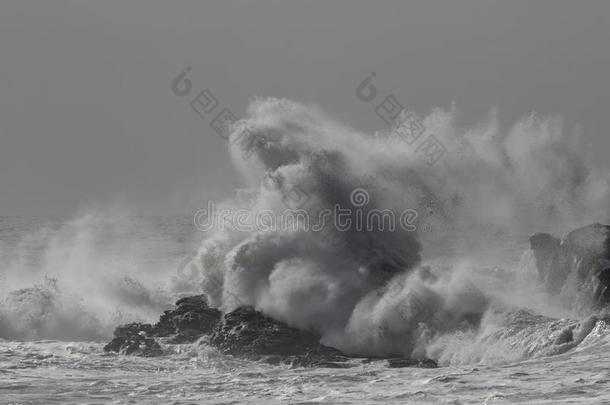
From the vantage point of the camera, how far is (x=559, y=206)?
33.7 m

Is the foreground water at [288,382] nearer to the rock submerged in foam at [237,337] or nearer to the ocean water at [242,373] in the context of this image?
the ocean water at [242,373]

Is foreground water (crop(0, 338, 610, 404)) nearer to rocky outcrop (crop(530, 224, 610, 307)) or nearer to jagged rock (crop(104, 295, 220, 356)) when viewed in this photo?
jagged rock (crop(104, 295, 220, 356))

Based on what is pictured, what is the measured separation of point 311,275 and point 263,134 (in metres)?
5.84

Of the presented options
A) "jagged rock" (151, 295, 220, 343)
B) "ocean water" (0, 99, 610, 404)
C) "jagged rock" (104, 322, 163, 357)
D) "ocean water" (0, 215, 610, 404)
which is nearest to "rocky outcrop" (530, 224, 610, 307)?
"ocean water" (0, 99, 610, 404)

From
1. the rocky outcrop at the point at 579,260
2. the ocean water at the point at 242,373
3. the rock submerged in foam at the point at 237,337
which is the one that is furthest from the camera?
the rocky outcrop at the point at 579,260

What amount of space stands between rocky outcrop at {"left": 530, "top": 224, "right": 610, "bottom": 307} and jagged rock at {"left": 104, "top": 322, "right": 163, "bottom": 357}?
10.3 m

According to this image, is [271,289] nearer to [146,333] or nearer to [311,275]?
[311,275]

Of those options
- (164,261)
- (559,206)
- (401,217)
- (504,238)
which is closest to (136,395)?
(401,217)

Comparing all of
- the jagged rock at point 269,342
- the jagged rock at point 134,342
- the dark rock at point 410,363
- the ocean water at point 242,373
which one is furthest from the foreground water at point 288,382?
the jagged rock at point 134,342

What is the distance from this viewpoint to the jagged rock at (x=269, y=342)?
19.2 m

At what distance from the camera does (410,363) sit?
18.5 meters

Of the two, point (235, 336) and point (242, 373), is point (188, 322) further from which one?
point (242, 373)

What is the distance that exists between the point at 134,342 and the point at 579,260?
37.3ft

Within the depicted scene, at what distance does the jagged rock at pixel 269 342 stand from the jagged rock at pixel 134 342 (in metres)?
1.43
